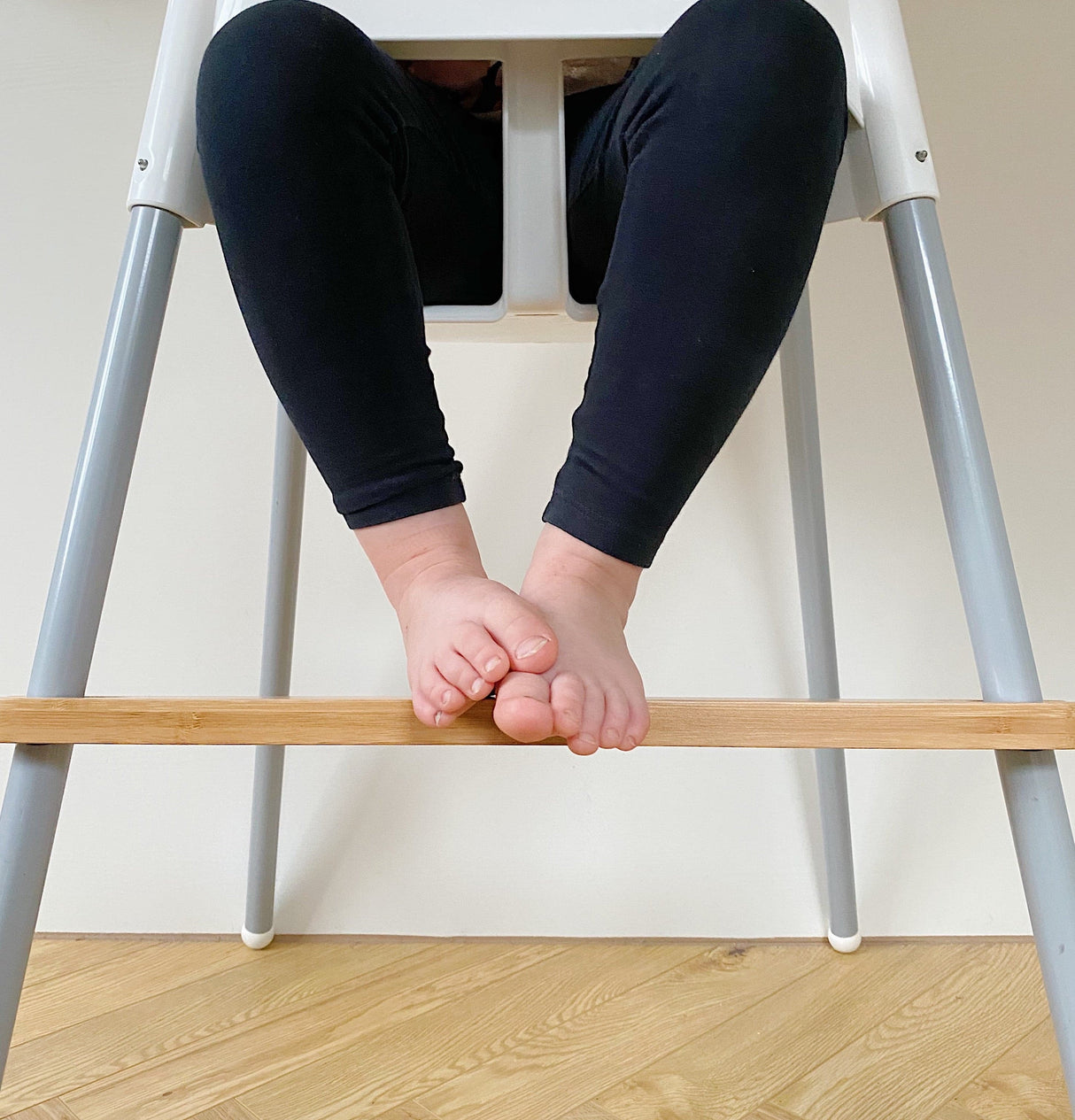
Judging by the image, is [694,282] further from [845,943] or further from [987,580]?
[845,943]

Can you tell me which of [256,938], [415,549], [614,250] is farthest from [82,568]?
[256,938]

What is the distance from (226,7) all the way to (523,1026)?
0.61 metres

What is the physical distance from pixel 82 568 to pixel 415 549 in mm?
134

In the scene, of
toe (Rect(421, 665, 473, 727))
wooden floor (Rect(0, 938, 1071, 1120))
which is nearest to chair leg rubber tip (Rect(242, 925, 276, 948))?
wooden floor (Rect(0, 938, 1071, 1120))

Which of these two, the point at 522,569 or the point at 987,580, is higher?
the point at 522,569

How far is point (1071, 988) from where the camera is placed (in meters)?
0.38

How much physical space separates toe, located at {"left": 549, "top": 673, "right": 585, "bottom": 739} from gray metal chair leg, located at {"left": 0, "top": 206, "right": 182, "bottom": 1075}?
197 mm

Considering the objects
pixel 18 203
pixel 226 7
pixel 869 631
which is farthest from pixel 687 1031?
pixel 18 203

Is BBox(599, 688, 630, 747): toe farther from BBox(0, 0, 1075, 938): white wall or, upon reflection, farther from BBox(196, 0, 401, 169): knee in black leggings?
BBox(0, 0, 1075, 938): white wall

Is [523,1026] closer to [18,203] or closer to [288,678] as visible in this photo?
[288,678]

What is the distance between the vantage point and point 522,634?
36cm

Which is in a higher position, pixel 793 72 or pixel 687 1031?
pixel 793 72

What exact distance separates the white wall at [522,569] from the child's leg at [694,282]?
1.63ft

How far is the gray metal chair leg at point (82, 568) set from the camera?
1.29 feet
